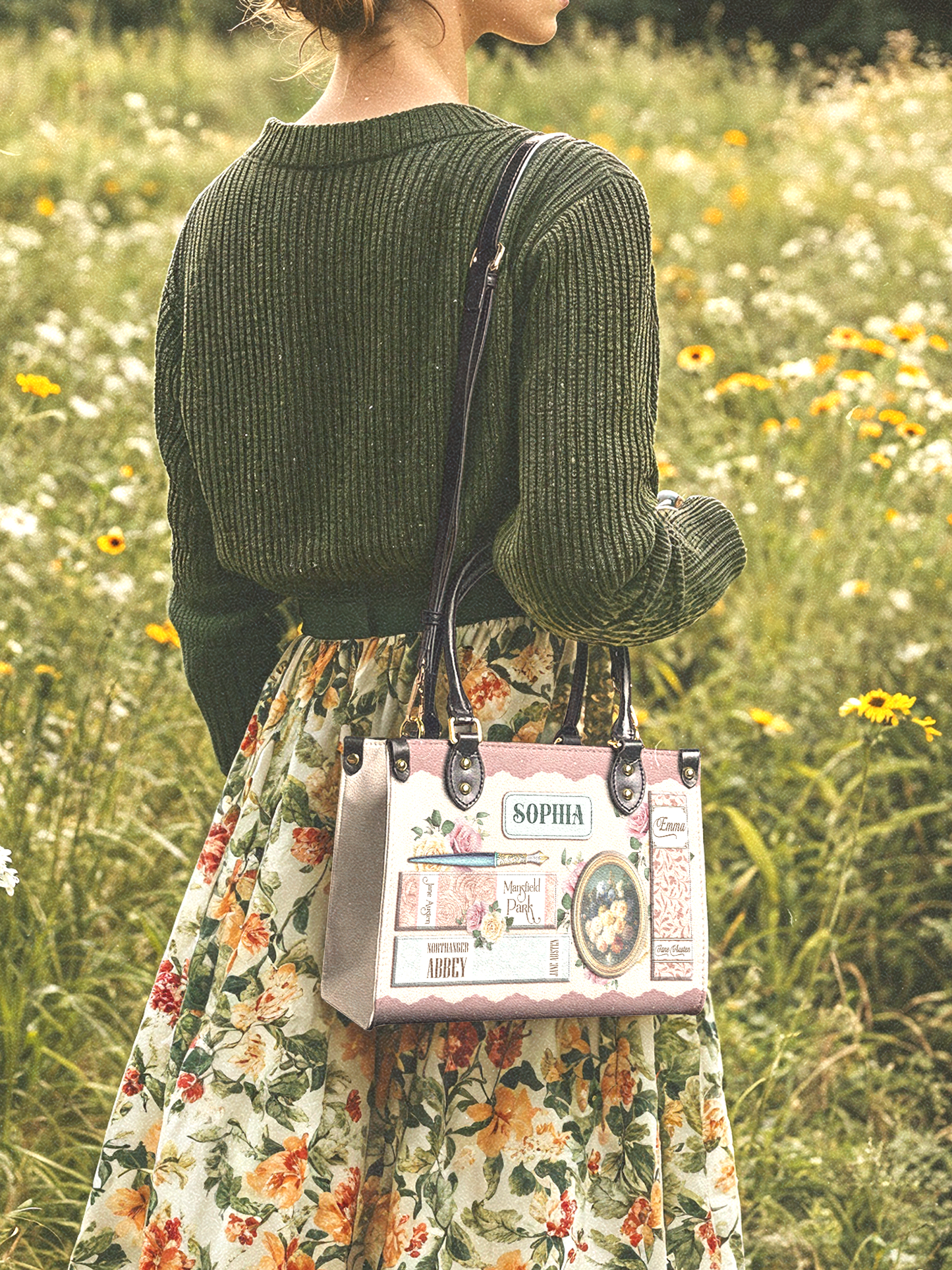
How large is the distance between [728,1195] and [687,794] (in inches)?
15.5

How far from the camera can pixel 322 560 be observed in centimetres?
127

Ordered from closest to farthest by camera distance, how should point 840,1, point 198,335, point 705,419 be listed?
point 198,335, point 705,419, point 840,1

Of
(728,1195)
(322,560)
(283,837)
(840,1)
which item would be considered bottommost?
(728,1195)

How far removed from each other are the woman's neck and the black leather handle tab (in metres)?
0.13

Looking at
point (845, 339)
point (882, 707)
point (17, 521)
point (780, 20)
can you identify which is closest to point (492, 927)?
point (882, 707)

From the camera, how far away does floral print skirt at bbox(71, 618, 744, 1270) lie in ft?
3.90

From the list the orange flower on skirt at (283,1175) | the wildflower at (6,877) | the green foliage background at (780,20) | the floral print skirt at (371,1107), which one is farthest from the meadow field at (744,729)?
the green foliage background at (780,20)

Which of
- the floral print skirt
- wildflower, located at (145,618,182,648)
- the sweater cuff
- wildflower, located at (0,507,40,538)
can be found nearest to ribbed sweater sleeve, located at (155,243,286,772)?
the sweater cuff

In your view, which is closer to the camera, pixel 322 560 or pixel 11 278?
pixel 322 560

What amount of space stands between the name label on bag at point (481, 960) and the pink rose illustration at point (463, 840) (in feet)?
0.23

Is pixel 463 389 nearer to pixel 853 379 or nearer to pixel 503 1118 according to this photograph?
pixel 503 1118

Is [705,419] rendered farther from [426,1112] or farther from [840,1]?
[840,1]

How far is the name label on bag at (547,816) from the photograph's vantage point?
1.16 m

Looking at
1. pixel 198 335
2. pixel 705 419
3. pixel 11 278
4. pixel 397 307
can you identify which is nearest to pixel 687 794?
pixel 397 307
